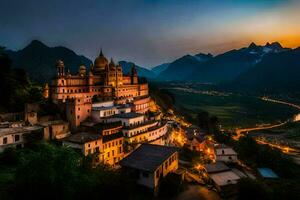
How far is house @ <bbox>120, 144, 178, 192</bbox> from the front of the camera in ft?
111

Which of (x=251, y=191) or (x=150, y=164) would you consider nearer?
(x=251, y=191)

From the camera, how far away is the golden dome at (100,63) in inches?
2868

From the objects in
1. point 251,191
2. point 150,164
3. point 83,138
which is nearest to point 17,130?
point 83,138

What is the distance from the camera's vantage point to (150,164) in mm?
34438

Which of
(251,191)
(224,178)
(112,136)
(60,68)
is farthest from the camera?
(60,68)

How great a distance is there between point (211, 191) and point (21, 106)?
3556 centimetres

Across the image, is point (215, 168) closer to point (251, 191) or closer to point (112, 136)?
point (251, 191)

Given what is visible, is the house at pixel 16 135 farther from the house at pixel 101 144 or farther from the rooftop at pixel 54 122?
the house at pixel 101 144

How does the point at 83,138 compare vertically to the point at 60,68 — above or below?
below

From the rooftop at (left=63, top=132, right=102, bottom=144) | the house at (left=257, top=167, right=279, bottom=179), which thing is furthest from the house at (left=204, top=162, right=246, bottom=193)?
the rooftop at (left=63, top=132, right=102, bottom=144)

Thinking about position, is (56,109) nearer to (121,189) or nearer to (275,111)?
(121,189)

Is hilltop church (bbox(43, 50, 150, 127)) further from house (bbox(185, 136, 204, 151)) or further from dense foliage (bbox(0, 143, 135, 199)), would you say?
dense foliage (bbox(0, 143, 135, 199))

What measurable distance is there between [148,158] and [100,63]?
43.1 m

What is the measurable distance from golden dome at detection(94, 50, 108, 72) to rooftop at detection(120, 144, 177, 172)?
→ 38.2 m
